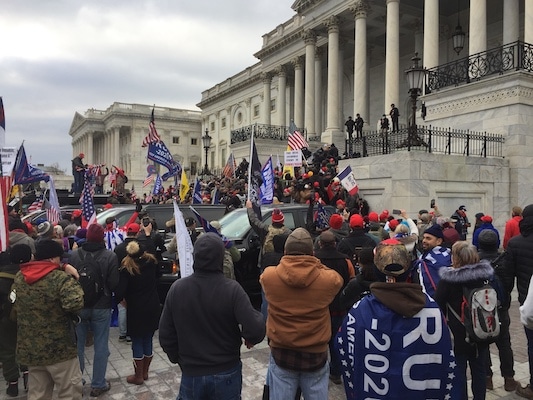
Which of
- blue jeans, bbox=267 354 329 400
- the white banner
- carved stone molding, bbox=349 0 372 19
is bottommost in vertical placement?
blue jeans, bbox=267 354 329 400

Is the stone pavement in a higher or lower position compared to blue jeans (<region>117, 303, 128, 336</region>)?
lower

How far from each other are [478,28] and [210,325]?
21.2 m

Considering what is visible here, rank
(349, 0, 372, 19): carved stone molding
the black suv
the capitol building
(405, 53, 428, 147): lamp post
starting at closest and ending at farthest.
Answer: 1. the black suv
2. (405, 53, 428, 147): lamp post
3. the capitol building
4. (349, 0, 372, 19): carved stone molding

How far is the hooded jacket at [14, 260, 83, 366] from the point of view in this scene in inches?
164

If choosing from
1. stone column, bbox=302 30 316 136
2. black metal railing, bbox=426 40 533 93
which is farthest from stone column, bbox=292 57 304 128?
black metal railing, bbox=426 40 533 93

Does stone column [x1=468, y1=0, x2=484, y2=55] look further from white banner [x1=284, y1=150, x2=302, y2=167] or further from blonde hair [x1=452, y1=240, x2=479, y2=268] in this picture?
blonde hair [x1=452, y1=240, x2=479, y2=268]

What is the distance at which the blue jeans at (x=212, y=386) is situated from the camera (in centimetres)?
316

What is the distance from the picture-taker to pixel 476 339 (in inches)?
157

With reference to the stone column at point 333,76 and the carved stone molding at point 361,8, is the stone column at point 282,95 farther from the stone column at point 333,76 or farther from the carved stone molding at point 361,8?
the carved stone molding at point 361,8

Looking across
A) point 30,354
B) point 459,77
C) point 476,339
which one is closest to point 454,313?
point 476,339

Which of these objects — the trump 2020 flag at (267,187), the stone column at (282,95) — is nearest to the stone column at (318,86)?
the stone column at (282,95)

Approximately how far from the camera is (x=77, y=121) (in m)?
101

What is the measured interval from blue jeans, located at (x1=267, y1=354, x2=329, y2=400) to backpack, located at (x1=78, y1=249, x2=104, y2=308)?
2.53 meters

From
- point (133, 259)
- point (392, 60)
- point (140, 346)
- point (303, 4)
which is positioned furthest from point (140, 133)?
point (140, 346)
